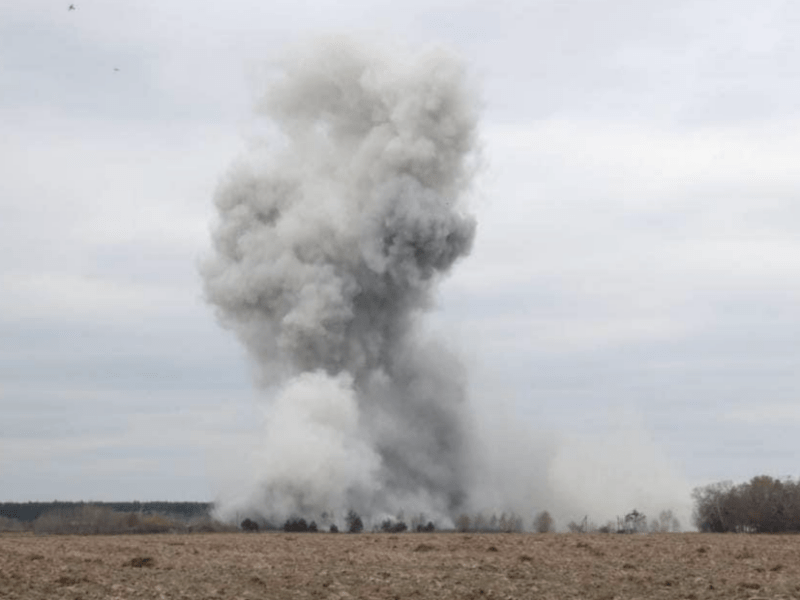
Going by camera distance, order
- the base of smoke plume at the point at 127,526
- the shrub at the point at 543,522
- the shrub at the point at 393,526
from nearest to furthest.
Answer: the base of smoke plume at the point at 127,526 → the shrub at the point at 393,526 → the shrub at the point at 543,522

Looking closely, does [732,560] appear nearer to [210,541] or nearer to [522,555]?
[522,555]

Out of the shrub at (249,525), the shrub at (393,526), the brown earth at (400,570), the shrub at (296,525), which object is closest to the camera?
the brown earth at (400,570)

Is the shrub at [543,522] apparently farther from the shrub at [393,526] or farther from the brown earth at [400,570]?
the brown earth at [400,570]

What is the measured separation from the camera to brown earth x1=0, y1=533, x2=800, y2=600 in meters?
34.2

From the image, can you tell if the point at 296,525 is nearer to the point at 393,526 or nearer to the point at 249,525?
the point at 249,525

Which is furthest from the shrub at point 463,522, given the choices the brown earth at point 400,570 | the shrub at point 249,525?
the brown earth at point 400,570

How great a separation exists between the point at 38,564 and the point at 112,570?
8.59 feet

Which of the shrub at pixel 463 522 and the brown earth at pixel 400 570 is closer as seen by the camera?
the brown earth at pixel 400 570

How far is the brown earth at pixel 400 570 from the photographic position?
34.2 meters

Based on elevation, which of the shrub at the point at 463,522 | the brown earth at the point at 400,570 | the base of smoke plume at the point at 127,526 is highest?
the shrub at the point at 463,522

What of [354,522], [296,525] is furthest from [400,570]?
[354,522]

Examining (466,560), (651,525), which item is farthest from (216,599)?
(651,525)

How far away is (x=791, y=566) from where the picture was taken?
42.1 m

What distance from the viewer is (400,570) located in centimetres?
3928
